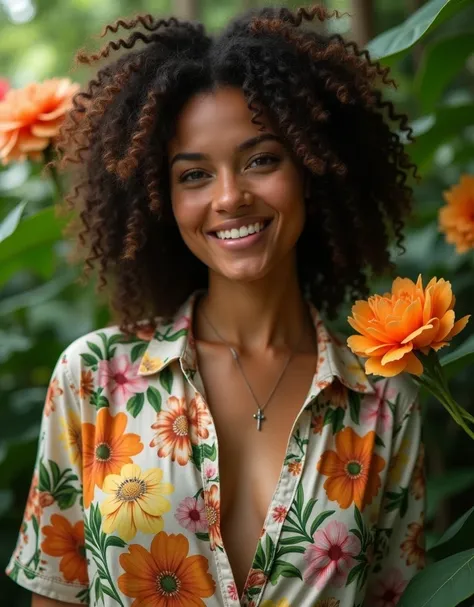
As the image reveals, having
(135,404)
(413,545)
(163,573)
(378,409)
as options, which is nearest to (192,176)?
(135,404)

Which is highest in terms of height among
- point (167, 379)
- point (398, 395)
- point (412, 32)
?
point (412, 32)

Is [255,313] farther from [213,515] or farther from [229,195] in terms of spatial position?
[213,515]

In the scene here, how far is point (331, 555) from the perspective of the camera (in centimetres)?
150

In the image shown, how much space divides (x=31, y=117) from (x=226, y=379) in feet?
2.04

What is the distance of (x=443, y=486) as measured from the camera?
198cm

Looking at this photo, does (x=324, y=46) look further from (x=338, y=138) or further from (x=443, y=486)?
(x=443, y=486)

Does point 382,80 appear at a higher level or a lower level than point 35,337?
higher

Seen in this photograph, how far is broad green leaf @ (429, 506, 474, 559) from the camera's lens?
5.06ft

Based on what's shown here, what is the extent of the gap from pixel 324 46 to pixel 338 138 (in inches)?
6.4

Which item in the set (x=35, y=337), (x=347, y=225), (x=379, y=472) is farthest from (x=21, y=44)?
(x=379, y=472)

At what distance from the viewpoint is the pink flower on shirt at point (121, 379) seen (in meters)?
1.57

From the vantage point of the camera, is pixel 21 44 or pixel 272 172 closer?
pixel 272 172

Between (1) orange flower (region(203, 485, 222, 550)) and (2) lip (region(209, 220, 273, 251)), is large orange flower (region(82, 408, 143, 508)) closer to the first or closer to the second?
(1) orange flower (region(203, 485, 222, 550))

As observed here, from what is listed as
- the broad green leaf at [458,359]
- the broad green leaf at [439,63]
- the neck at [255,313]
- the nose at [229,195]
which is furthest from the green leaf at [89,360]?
the broad green leaf at [439,63]
